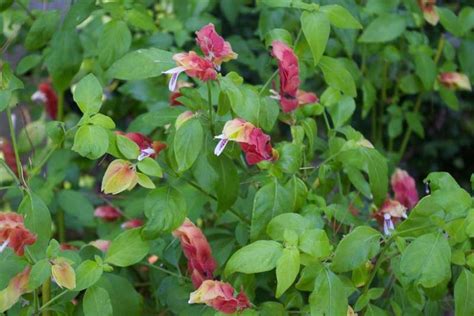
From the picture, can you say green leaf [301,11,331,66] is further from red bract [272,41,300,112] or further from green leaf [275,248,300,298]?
green leaf [275,248,300,298]

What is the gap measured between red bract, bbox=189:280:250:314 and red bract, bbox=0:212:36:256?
0.24 m

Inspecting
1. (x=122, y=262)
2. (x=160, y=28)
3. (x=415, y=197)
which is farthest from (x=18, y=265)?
(x=160, y=28)

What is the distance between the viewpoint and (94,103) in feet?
4.25

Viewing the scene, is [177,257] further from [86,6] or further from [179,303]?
[86,6]

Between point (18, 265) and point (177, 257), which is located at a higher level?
point (18, 265)

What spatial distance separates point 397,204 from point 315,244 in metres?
0.37

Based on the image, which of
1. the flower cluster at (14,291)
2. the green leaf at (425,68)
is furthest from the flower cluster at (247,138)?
the green leaf at (425,68)

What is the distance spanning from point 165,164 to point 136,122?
0.47 m

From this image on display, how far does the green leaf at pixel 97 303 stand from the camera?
1.22 metres

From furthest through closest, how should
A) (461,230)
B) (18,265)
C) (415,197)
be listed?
(415,197) → (18,265) → (461,230)

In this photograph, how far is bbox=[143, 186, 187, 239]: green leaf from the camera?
128cm

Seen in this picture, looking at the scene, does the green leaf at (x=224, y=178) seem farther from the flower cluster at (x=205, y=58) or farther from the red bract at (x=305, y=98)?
the red bract at (x=305, y=98)

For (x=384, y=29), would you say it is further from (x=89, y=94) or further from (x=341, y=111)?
(x=89, y=94)

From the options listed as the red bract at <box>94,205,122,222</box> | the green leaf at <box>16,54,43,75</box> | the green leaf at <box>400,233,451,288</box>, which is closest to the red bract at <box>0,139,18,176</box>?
the green leaf at <box>16,54,43,75</box>
